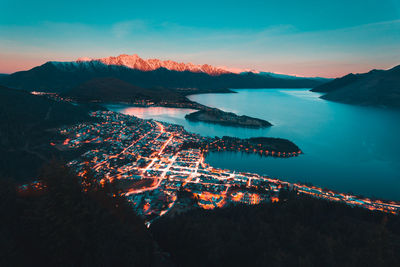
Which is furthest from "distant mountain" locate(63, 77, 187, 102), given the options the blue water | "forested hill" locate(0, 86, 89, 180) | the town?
the town

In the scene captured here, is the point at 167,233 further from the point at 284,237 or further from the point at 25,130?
the point at 25,130

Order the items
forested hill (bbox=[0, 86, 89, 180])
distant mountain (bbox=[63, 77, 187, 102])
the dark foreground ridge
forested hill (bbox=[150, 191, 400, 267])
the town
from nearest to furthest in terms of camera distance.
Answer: the dark foreground ridge
forested hill (bbox=[150, 191, 400, 267])
the town
forested hill (bbox=[0, 86, 89, 180])
distant mountain (bbox=[63, 77, 187, 102])

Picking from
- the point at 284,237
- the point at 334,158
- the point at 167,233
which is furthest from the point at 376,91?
the point at 167,233

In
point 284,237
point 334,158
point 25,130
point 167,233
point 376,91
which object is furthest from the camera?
point 376,91

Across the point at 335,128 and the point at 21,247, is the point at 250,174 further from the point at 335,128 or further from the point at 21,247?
the point at 335,128

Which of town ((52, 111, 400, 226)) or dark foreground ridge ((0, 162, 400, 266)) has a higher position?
dark foreground ridge ((0, 162, 400, 266))

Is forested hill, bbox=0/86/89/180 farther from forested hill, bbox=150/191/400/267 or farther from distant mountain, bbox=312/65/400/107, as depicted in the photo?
distant mountain, bbox=312/65/400/107
